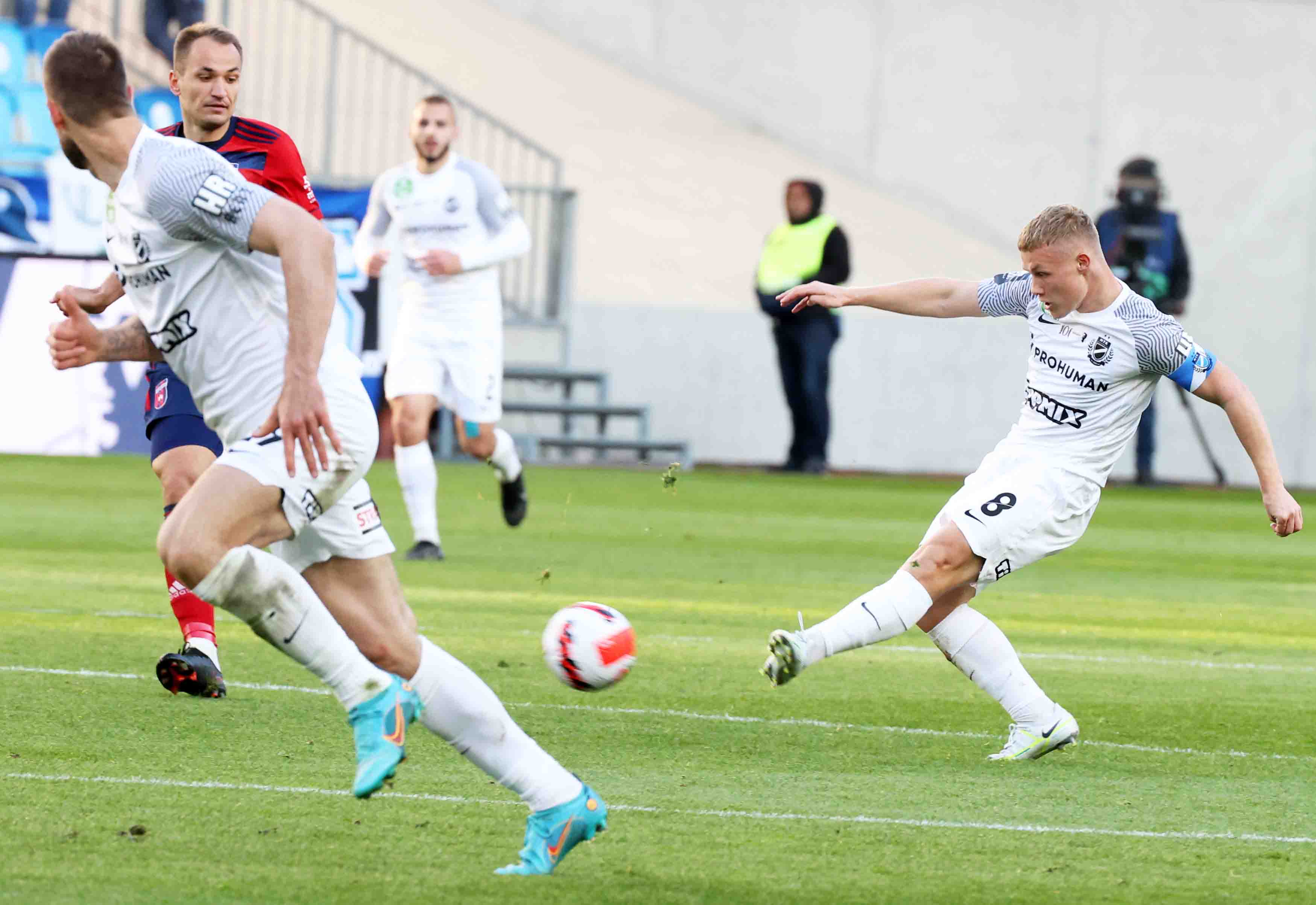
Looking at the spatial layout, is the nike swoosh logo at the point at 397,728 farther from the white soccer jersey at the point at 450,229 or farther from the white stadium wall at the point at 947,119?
the white stadium wall at the point at 947,119

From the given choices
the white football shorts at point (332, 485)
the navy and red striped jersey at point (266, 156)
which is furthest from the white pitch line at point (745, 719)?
the white football shorts at point (332, 485)

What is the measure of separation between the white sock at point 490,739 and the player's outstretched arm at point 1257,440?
2.51 meters

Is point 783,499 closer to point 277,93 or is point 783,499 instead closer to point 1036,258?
point 277,93

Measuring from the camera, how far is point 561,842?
4191mm

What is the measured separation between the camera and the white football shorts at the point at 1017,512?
19.3 ft

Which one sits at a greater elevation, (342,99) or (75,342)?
(342,99)

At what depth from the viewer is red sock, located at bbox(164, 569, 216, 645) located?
6.26 meters

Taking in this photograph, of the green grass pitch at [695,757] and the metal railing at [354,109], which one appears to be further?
the metal railing at [354,109]

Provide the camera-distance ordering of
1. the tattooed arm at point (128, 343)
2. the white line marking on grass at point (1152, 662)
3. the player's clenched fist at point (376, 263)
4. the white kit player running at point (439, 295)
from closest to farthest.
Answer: the tattooed arm at point (128, 343)
the white line marking on grass at point (1152, 662)
the player's clenched fist at point (376, 263)
the white kit player running at point (439, 295)

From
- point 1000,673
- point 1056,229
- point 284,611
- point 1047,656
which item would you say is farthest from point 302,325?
point 1047,656

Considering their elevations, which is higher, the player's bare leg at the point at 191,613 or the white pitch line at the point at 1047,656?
the player's bare leg at the point at 191,613

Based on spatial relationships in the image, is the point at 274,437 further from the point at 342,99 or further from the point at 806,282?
the point at 342,99

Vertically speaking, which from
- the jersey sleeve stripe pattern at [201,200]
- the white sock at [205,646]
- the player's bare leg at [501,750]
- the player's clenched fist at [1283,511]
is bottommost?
the white sock at [205,646]

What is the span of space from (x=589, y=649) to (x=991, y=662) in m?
1.61
